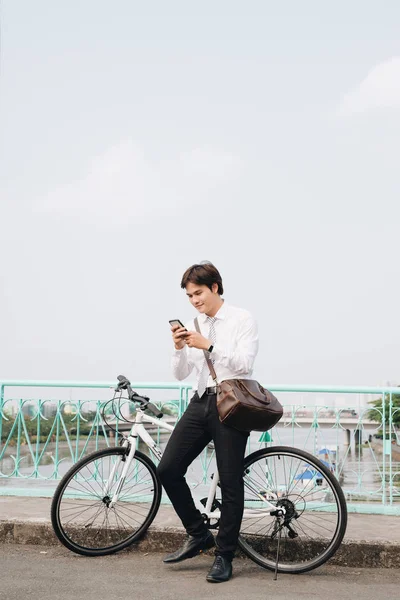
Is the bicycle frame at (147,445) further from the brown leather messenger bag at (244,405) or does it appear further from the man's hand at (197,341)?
the man's hand at (197,341)

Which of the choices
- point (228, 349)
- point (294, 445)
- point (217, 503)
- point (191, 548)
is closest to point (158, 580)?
point (191, 548)

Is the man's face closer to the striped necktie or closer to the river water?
the striped necktie

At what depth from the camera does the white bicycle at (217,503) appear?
402 cm

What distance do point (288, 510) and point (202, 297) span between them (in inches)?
Answer: 54.3

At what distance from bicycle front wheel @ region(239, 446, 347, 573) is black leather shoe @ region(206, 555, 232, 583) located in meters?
0.25

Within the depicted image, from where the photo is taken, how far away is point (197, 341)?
3627mm

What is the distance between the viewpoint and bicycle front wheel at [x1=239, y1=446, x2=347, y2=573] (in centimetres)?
397

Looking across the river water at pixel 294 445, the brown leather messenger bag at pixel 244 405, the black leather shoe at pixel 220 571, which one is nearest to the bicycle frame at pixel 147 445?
the black leather shoe at pixel 220 571

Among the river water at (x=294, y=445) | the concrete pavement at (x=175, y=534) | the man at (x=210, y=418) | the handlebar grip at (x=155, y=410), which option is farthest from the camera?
the river water at (x=294, y=445)

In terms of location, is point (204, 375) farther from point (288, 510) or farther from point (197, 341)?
point (288, 510)

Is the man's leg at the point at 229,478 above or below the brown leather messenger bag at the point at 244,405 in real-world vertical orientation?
below

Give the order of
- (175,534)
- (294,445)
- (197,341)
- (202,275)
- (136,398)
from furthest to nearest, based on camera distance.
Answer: (294,445), (175,534), (136,398), (202,275), (197,341)

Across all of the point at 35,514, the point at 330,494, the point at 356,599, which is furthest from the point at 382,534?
the point at 35,514

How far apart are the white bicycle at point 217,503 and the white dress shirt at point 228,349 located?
16.3 inches
